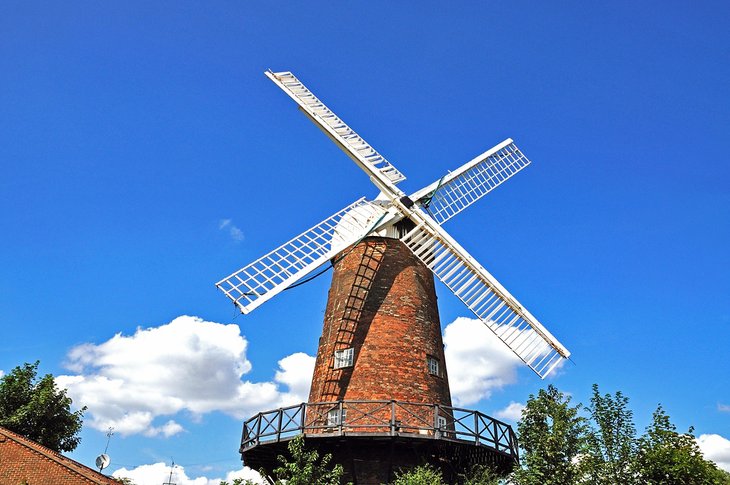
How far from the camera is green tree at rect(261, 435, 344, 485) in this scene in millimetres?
13750

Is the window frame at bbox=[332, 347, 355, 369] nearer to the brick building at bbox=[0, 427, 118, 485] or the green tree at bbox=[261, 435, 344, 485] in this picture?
the green tree at bbox=[261, 435, 344, 485]

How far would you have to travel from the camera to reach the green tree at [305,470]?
1375 cm

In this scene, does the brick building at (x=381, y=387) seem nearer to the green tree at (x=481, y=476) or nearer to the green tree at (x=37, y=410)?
the green tree at (x=481, y=476)

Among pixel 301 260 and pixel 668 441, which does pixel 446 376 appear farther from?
pixel 668 441

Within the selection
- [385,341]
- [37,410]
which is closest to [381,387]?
[385,341]

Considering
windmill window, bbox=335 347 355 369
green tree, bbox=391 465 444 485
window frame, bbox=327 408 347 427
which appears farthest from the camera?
windmill window, bbox=335 347 355 369

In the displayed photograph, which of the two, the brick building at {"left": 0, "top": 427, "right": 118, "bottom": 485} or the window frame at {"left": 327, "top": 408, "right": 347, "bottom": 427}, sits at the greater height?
the window frame at {"left": 327, "top": 408, "right": 347, "bottom": 427}

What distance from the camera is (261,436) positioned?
1589cm

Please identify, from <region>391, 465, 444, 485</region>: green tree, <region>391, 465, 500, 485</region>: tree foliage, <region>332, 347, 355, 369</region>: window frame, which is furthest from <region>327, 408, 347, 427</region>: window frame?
<region>391, 465, 444, 485</region>: green tree

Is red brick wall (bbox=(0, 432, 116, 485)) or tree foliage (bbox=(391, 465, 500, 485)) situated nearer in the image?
tree foliage (bbox=(391, 465, 500, 485))

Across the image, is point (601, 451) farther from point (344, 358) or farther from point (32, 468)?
point (32, 468)

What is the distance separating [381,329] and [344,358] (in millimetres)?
1334

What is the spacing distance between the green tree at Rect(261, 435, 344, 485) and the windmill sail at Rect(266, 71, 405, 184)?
29.6 ft

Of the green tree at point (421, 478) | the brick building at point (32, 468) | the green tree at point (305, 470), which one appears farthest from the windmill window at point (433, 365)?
the brick building at point (32, 468)
